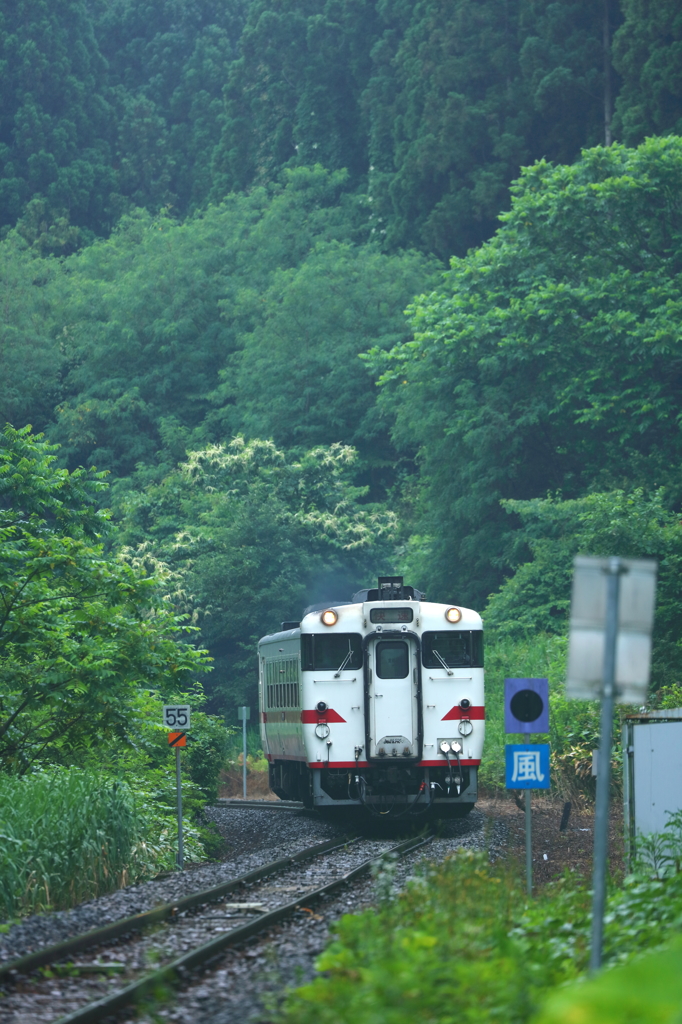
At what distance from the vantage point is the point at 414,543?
4600 centimetres

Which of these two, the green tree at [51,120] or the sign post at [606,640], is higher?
the green tree at [51,120]

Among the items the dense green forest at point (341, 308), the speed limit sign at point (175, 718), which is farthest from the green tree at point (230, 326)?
the speed limit sign at point (175, 718)

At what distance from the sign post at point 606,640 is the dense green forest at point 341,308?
1142 centimetres

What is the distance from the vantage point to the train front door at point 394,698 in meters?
18.9

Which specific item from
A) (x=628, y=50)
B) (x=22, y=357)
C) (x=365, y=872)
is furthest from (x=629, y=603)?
(x=22, y=357)

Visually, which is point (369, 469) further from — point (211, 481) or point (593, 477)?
point (593, 477)

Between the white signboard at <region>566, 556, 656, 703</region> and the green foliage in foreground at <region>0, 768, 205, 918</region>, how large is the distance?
25.5 ft

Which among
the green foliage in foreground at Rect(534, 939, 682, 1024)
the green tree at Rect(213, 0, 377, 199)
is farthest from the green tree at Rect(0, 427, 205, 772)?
the green tree at Rect(213, 0, 377, 199)

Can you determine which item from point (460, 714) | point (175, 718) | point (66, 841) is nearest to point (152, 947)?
point (66, 841)

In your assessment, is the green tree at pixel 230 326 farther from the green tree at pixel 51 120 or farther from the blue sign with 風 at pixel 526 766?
the blue sign with 風 at pixel 526 766

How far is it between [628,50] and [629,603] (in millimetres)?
42154

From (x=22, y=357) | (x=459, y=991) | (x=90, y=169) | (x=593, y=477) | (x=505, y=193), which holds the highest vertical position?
(x=90, y=169)

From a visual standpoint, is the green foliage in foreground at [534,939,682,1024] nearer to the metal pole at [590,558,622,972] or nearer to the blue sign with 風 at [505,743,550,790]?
the metal pole at [590,558,622,972]

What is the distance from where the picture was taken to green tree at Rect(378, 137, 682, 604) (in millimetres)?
38000
